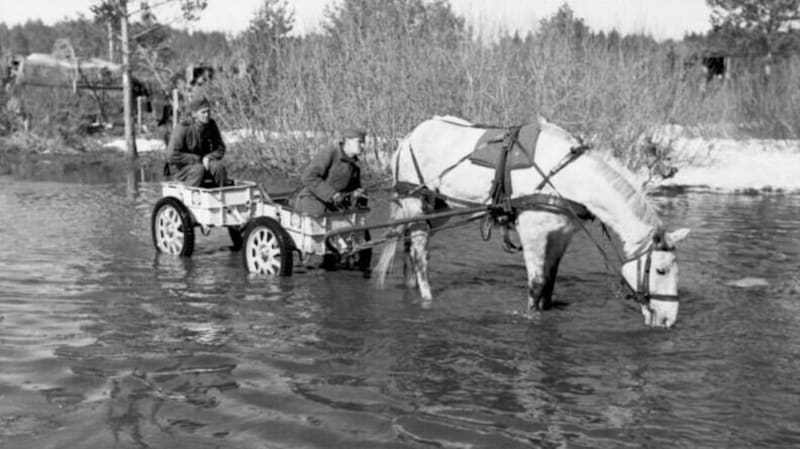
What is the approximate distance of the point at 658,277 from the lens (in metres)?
7.73

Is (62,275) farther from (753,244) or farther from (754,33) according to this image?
(754,33)

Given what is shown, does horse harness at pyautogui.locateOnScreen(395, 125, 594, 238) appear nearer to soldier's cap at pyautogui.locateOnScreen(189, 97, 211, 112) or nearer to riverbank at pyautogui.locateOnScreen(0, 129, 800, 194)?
soldier's cap at pyautogui.locateOnScreen(189, 97, 211, 112)

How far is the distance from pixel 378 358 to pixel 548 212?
210 centimetres

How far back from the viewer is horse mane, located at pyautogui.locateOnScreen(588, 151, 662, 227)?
25.8 feet

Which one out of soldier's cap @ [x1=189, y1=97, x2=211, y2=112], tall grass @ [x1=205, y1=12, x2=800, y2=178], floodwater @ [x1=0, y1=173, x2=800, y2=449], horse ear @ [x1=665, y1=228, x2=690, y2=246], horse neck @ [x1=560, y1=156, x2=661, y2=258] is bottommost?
floodwater @ [x1=0, y1=173, x2=800, y2=449]

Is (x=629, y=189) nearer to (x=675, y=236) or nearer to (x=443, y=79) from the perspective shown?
(x=675, y=236)

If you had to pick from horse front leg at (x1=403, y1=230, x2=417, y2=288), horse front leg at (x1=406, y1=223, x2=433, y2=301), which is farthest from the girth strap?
horse front leg at (x1=403, y1=230, x2=417, y2=288)

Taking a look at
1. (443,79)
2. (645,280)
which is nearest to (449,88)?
(443,79)

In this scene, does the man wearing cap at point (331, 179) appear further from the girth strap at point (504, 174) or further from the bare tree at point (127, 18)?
the bare tree at point (127, 18)

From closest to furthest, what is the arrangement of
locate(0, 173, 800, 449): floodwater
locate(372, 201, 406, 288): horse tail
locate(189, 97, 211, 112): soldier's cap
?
locate(0, 173, 800, 449): floodwater → locate(372, 201, 406, 288): horse tail → locate(189, 97, 211, 112): soldier's cap

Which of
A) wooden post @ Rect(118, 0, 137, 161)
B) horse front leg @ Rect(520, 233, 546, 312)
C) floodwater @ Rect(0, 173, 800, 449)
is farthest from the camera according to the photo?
wooden post @ Rect(118, 0, 137, 161)

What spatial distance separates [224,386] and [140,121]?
3053 cm

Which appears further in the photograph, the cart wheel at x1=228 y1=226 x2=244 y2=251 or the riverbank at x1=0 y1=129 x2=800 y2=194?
the riverbank at x1=0 y1=129 x2=800 y2=194

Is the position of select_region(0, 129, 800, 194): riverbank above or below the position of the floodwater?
above
